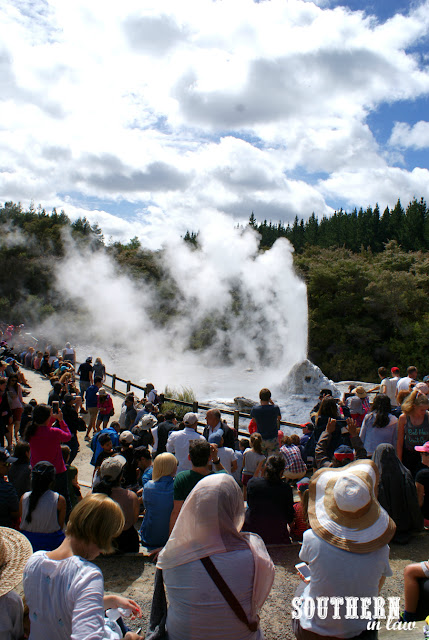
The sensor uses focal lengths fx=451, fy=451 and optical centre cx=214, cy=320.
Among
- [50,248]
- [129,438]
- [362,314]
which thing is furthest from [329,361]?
[50,248]

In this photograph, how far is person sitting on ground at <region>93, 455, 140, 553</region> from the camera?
13.4 feet

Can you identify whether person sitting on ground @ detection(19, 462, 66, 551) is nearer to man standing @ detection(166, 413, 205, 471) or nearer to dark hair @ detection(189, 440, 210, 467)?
dark hair @ detection(189, 440, 210, 467)

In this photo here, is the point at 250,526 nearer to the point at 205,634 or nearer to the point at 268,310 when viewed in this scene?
the point at 205,634

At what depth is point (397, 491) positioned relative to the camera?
4.30 m

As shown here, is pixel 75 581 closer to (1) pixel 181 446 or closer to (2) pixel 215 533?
(2) pixel 215 533

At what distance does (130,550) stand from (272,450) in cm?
261

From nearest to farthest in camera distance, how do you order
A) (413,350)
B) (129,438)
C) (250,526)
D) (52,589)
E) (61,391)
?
(52,589), (250,526), (129,438), (61,391), (413,350)

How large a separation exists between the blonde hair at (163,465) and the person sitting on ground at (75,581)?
2.07 meters

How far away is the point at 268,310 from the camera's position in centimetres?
2317

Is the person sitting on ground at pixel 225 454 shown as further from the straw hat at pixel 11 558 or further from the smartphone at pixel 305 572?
the straw hat at pixel 11 558

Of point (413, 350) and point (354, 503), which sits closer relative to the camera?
point (354, 503)

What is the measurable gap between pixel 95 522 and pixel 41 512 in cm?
181

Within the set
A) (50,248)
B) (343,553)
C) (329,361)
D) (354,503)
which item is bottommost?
(329,361)

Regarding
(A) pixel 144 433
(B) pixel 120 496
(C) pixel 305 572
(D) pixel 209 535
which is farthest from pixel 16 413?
(D) pixel 209 535
